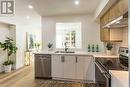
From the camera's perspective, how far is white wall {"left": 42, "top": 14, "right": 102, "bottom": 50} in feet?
20.4

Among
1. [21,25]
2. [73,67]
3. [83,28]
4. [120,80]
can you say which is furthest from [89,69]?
[21,25]

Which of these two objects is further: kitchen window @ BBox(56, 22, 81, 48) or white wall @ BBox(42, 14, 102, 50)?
kitchen window @ BBox(56, 22, 81, 48)

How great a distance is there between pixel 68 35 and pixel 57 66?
190 centimetres

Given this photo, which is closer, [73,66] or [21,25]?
[73,66]

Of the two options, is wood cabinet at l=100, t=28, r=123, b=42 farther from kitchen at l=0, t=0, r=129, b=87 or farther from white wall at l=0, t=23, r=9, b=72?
white wall at l=0, t=23, r=9, b=72

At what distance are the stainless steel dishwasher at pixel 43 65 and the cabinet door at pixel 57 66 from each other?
185 mm

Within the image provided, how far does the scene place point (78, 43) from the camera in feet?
21.3

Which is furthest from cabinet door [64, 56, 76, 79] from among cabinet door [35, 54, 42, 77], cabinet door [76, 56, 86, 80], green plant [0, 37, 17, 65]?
green plant [0, 37, 17, 65]

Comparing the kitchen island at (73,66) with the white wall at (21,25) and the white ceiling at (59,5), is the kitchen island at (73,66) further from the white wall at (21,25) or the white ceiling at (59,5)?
the white wall at (21,25)

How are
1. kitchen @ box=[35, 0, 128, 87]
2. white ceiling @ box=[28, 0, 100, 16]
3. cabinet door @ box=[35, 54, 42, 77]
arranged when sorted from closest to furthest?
kitchen @ box=[35, 0, 128, 87]
white ceiling @ box=[28, 0, 100, 16]
cabinet door @ box=[35, 54, 42, 77]

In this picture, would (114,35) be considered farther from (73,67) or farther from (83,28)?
(83,28)

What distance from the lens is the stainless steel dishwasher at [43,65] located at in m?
5.23

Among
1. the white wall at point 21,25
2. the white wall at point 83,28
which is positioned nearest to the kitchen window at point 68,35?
the white wall at point 83,28

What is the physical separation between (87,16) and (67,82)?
2.91 meters
